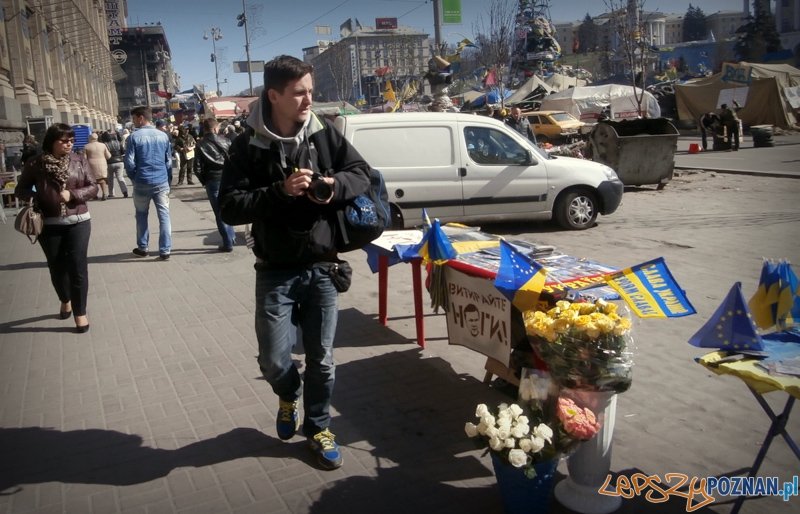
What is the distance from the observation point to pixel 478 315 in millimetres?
4312

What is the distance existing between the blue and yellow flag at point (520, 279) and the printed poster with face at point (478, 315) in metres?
0.28

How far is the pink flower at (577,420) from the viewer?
292 centimetres

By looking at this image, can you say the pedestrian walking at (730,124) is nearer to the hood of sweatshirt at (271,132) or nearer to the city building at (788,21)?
the hood of sweatshirt at (271,132)

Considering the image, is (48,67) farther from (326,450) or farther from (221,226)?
(326,450)

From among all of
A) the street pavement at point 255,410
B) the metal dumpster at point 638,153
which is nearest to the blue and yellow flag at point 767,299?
the street pavement at point 255,410

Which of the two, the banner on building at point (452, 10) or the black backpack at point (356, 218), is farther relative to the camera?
the banner on building at point (452, 10)

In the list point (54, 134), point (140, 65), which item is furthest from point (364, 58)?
point (54, 134)

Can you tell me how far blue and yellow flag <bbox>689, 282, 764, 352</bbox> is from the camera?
9.70ft

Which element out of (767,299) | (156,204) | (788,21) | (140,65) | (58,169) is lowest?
(767,299)

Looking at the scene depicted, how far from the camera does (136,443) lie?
156 inches

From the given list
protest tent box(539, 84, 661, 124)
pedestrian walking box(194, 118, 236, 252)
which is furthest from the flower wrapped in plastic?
protest tent box(539, 84, 661, 124)

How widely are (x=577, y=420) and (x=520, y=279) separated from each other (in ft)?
2.99

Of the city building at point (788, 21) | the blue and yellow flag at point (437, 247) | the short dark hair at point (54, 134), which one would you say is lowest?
the blue and yellow flag at point (437, 247)

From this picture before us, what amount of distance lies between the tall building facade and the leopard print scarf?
49.4ft
